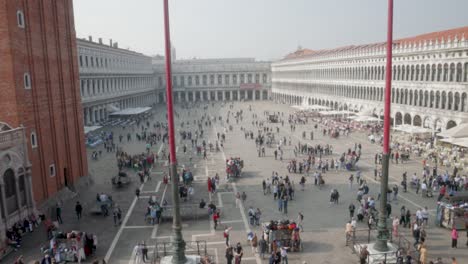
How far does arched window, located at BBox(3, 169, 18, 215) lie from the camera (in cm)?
2045

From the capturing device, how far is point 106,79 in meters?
69.1

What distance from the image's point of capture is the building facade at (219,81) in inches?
5054

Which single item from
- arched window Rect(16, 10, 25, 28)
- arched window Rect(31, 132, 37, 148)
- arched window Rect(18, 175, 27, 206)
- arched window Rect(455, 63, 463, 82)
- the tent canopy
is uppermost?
arched window Rect(16, 10, 25, 28)

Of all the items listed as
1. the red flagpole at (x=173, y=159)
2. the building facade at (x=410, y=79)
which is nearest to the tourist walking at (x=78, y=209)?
the red flagpole at (x=173, y=159)

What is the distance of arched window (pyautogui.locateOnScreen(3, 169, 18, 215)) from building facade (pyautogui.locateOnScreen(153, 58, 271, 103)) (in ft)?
353

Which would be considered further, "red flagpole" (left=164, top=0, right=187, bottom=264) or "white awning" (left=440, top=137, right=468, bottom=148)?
"white awning" (left=440, top=137, right=468, bottom=148)

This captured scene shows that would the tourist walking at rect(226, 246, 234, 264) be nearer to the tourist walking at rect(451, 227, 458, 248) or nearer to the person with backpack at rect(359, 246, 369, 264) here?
the person with backpack at rect(359, 246, 369, 264)

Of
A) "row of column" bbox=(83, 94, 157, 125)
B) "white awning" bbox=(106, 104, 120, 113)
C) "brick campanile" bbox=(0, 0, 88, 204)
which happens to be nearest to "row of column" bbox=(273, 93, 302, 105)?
"row of column" bbox=(83, 94, 157, 125)

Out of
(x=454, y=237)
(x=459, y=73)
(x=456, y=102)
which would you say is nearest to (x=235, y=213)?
(x=454, y=237)

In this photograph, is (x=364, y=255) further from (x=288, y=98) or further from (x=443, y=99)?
(x=288, y=98)

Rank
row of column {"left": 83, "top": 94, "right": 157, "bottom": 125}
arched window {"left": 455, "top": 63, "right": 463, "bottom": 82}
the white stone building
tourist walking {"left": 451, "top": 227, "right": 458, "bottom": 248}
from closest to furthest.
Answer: tourist walking {"left": 451, "top": 227, "right": 458, "bottom": 248} → the white stone building → arched window {"left": 455, "top": 63, "right": 463, "bottom": 82} → row of column {"left": 83, "top": 94, "right": 157, "bottom": 125}

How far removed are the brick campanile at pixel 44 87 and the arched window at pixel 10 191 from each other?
1.86 metres

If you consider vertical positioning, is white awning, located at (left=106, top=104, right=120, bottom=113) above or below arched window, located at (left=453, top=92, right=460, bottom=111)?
below

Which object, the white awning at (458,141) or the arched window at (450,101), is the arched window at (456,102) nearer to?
the arched window at (450,101)
